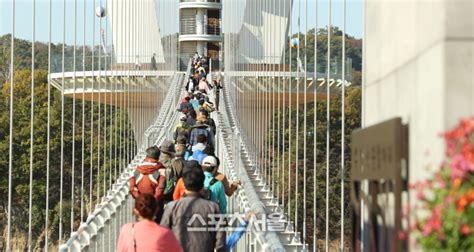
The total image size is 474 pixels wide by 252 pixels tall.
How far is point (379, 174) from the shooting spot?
269 inches

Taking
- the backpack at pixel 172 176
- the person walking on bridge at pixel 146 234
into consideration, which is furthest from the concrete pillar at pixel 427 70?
the backpack at pixel 172 176

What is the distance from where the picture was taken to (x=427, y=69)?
6.21 meters

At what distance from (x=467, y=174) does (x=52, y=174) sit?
2640 inches

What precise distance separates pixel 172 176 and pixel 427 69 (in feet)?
18.9

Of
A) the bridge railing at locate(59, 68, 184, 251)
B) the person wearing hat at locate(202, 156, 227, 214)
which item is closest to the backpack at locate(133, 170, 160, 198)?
the bridge railing at locate(59, 68, 184, 251)

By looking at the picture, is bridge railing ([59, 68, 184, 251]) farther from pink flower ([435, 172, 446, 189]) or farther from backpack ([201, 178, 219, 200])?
pink flower ([435, 172, 446, 189])

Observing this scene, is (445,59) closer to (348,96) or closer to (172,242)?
(172,242)

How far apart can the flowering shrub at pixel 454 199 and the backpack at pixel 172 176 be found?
5816mm

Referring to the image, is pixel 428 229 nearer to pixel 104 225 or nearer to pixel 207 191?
pixel 207 191

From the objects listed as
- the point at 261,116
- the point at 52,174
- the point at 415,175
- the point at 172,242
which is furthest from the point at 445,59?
the point at 52,174

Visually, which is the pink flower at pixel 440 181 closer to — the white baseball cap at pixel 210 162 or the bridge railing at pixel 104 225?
the bridge railing at pixel 104 225

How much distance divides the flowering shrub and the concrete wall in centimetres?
46

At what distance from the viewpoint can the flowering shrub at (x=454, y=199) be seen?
504 centimetres

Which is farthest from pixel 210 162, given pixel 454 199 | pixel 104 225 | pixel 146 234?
pixel 454 199
